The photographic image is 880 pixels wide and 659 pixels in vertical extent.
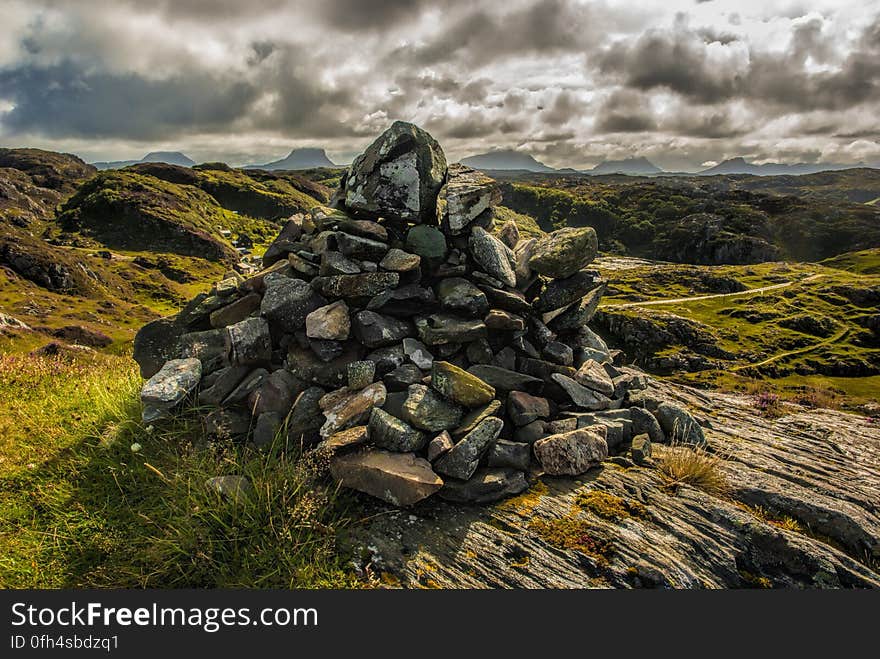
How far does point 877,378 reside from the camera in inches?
3415

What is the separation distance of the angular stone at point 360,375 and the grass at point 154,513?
1544 mm

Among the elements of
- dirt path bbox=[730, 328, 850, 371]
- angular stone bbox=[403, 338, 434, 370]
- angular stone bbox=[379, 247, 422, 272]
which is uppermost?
angular stone bbox=[379, 247, 422, 272]

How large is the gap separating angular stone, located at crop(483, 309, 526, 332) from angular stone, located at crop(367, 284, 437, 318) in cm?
122

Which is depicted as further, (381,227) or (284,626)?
(381,227)

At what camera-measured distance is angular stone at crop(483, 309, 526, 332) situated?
28.0ft

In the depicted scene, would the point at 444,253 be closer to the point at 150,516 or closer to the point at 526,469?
the point at 526,469

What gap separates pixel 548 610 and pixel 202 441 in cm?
613

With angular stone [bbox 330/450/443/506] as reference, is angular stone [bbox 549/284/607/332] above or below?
above

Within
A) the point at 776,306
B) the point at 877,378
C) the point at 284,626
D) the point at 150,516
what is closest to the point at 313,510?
the point at 284,626

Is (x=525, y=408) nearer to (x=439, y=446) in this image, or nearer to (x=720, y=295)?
(x=439, y=446)

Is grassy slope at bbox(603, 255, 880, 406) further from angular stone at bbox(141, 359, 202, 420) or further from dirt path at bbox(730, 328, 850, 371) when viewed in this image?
angular stone at bbox(141, 359, 202, 420)

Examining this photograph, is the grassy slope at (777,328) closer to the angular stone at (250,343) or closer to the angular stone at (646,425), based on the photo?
the angular stone at (646,425)

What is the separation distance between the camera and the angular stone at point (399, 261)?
8711 mm

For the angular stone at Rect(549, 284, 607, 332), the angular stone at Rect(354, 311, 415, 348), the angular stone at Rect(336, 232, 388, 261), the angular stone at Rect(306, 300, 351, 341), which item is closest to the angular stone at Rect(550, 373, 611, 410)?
the angular stone at Rect(549, 284, 607, 332)
